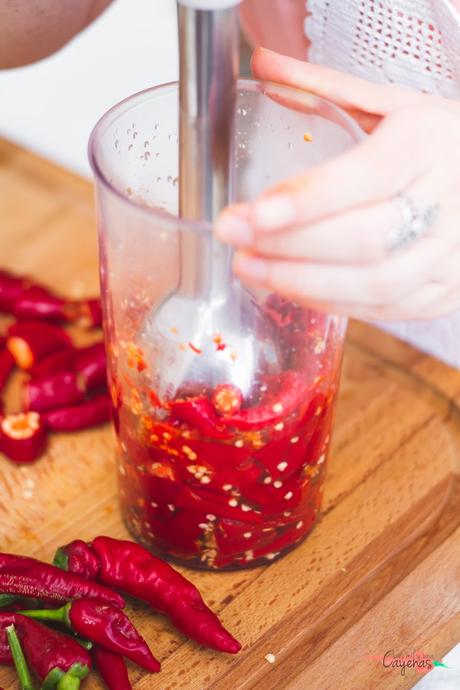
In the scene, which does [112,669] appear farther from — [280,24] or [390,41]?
[280,24]

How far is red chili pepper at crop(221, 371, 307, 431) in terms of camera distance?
81 cm

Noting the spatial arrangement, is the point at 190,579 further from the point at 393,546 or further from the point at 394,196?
the point at 394,196

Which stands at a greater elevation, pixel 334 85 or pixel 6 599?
pixel 334 85

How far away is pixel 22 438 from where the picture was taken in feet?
3.29

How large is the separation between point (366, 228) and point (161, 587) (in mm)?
367

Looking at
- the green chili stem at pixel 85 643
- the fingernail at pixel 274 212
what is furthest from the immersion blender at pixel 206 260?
the green chili stem at pixel 85 643

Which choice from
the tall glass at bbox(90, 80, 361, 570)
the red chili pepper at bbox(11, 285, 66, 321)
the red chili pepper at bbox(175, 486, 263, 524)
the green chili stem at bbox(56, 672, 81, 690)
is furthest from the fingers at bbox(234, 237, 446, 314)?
the red chili pepper at bbox(11, 285, 66, 321)

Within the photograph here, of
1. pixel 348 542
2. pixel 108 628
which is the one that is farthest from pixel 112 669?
pixel 348 542

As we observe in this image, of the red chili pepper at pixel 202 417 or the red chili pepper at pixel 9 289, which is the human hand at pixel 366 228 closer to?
the red chili pepper at pixel 202 417

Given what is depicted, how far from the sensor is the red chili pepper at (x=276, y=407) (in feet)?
2.66

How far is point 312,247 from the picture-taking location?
64 cm

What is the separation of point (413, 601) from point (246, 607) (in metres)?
0.15

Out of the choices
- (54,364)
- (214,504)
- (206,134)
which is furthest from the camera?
(54,364)

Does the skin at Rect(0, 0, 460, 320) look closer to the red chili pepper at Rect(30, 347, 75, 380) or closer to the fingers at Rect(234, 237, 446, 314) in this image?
the fingers at Rect(234, 237, 446, 314)
